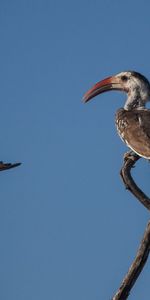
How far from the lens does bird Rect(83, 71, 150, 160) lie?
49.1 ft

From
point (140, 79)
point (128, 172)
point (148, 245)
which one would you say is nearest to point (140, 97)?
point (140, 79)

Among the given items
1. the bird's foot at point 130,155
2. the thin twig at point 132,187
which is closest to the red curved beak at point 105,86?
the bird's foot at point 130,155

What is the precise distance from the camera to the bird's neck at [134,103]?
55.2 feet

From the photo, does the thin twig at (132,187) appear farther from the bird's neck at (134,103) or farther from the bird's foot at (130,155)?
the bird's neck at (134,103)

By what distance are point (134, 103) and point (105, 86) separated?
121 centimetres

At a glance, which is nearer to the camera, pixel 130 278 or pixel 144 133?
pixel 130 278

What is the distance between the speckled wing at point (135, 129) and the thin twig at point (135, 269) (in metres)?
2.51

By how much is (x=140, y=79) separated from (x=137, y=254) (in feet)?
18.8

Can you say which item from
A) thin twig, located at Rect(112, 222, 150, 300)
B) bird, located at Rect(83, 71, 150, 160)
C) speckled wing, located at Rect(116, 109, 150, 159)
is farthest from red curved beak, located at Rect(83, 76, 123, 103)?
thin twig, located at Rect(112, 222, 150, 300)

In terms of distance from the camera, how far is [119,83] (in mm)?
17688

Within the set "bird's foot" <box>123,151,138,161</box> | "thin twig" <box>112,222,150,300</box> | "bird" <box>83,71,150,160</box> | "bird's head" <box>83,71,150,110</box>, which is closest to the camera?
"thin twig" <box>112,222,150,300</box>

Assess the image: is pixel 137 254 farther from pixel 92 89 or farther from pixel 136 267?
pixel 92 89

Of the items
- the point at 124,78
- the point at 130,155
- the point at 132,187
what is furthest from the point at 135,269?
the point at 124,78

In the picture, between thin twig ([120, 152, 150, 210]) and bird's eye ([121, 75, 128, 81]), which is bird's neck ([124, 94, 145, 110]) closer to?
bird's eye ([121, 75, 128, 81])
